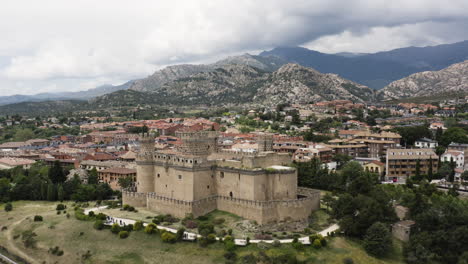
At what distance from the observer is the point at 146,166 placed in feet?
218

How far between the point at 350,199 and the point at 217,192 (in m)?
19.0

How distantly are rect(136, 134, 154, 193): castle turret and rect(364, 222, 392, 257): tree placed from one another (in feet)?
109

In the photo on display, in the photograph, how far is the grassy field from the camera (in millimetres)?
49438

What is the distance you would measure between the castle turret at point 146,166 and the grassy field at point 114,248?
10.3 m

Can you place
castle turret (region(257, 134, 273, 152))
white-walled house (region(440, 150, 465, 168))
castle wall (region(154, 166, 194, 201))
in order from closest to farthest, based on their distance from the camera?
castle wall (region(154, 166, 194, 201)) < castle turret (region(257, 134, 273, 152)) < white-walled house (region(440, 150, 465, 168))

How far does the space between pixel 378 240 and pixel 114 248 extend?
109 ft

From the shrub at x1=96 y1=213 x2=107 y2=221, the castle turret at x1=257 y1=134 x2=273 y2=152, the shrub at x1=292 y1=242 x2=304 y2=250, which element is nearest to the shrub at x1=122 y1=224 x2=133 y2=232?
the shrub at x1=96 y1=213 x2=107 y2=221

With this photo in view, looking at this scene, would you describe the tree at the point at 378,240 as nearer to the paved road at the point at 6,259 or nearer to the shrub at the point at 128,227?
the shrub at the point at 128,227

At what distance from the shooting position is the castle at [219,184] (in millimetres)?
57594

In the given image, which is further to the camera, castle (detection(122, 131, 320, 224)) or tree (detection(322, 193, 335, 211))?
tree (detection(322, 193, 335, 211))

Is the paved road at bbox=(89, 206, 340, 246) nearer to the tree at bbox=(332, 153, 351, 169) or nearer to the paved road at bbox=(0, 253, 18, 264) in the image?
the paved road at bbox=(0, 253, 18, 264)

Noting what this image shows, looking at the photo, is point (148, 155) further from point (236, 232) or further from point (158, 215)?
point (236, 232)

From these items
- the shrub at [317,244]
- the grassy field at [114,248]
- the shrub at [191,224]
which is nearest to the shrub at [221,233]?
the grassy field at [114,248]

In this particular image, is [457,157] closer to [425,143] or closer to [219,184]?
[425,143]
